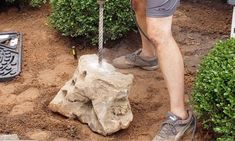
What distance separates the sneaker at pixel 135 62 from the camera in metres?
4.78

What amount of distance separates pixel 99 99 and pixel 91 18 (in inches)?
48.8

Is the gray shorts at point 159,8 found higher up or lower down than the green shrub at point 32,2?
higher up

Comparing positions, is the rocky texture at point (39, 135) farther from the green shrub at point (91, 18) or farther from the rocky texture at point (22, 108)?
the green shrub at point (91, 18)

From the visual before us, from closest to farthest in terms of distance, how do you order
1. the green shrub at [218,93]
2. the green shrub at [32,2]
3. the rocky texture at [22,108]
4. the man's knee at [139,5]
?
the green shrub at [218,93] → the rocky texture at [22,108] → the man's knee at [139,5] → the green shrub at [32,2]

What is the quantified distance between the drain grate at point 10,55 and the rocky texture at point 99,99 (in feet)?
2.91

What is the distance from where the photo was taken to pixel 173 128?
12.5ft

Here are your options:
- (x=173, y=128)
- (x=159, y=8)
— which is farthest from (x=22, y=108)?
(x=159, y=8)

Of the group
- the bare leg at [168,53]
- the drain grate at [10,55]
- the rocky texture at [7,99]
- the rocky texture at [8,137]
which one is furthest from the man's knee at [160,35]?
the drain grate at [10,55]

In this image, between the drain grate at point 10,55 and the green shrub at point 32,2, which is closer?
the drain grate at point 10,55

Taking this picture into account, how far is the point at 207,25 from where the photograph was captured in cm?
548

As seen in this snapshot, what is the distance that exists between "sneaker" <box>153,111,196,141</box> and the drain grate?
60.5 inches

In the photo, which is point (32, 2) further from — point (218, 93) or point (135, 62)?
point (218, 93)

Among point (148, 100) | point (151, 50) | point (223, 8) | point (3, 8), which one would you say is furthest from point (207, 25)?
point (3, 8)

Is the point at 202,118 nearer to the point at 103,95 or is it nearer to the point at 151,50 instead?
the point at 103,95
